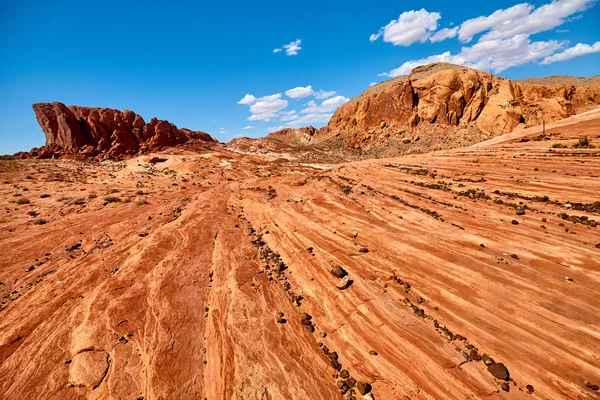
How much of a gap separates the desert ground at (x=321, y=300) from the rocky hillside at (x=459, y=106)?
5832 cm

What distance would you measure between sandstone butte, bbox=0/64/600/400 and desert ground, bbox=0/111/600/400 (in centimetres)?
5

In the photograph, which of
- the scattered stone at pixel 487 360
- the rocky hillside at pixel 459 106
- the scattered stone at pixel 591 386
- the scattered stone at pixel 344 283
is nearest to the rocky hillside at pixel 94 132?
the rocky hillside at pixel 459 106

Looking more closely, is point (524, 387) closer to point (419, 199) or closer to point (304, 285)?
point (304, 285)

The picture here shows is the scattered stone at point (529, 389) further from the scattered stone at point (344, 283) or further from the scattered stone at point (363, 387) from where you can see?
the scattered stone at point (344, 283)

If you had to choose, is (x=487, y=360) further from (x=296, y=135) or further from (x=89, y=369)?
(x=296, y=135)

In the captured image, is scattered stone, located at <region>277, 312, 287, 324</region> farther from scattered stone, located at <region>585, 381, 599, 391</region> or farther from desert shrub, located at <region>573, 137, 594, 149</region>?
desert shrub, located at <region>573, 137, 594, 149</region>

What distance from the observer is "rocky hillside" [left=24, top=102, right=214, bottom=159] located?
62062mm

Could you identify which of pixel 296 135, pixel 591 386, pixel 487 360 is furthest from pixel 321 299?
pixel 296 135

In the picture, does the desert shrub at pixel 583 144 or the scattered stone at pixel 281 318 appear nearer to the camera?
the scattered stone at pixel 281 318

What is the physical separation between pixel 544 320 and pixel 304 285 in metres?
7.18

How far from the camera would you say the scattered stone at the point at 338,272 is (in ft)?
32.4

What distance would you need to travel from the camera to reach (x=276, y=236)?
1413cm

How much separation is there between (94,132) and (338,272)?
81003 mm

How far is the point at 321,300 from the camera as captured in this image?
9.05 meters
